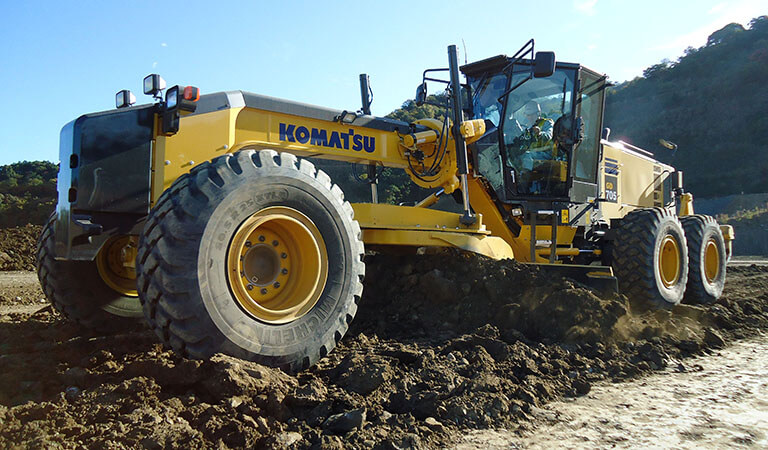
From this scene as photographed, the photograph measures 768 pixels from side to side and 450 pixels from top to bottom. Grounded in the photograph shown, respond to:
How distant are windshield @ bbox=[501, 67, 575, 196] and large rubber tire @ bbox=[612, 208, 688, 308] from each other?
89 cm

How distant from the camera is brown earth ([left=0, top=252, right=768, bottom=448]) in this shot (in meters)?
2.41

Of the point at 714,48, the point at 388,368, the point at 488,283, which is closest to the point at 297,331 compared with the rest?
the point at 388,368

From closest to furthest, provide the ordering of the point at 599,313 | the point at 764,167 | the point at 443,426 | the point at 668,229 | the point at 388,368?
the point at 443,426, the point at 388,368, the point at 599,313, the point at 668,229, the point at 764,167

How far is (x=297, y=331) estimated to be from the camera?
318 cm

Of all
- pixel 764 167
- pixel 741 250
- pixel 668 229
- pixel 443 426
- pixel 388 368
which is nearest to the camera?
pixel 443 426

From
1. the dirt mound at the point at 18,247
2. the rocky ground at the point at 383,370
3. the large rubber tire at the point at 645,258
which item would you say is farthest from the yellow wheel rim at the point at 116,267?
the dirt mound at the point at 18,247

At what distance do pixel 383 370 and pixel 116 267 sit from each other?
8.40ft

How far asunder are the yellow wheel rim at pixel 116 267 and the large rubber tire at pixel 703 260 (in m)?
6.64

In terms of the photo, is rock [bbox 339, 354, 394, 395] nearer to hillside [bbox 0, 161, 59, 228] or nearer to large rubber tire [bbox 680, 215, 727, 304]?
large rubber tire [bbox 680, 215, 727, 304]

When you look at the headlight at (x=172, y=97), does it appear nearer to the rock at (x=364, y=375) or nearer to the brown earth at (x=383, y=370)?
the brown earth at (x=383, y=370)

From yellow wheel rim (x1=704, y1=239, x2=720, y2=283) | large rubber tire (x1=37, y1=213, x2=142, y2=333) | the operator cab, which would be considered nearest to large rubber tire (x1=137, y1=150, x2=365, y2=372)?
large rubber tire (x1=37, y1=213, x2=142, y2=333)

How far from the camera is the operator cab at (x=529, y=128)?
6366 millimetres

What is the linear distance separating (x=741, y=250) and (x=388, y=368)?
83.6 ft

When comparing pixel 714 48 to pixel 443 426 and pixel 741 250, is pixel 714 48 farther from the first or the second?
pixel 443 426
